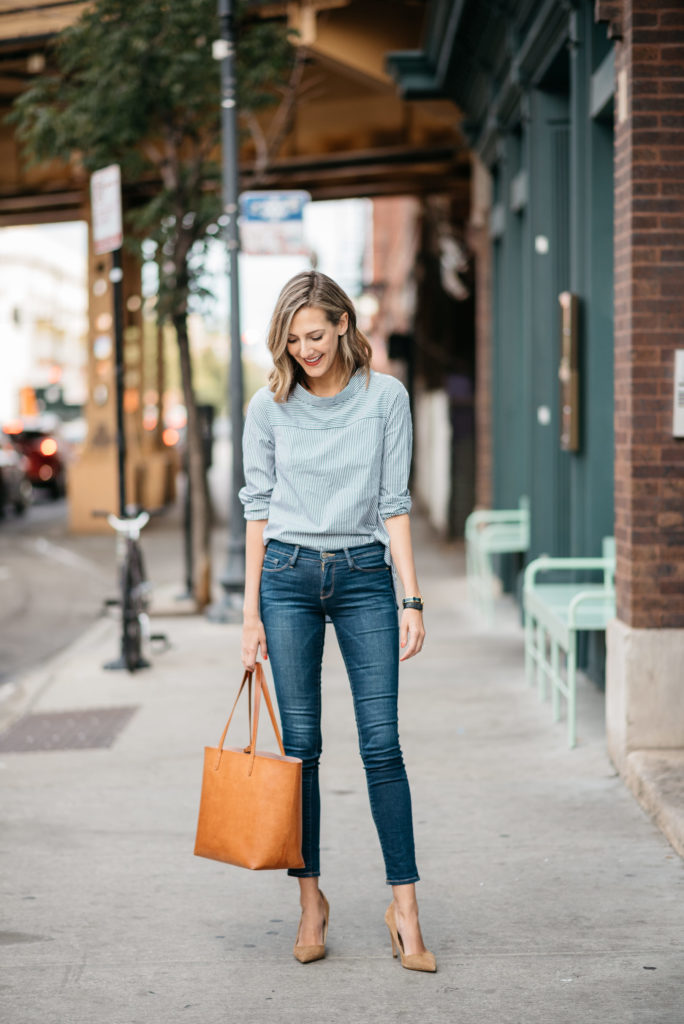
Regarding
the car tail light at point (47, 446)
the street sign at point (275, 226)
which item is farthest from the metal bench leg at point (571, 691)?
the car tail light at point (47, 446)

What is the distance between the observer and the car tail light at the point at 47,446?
30.7 metres

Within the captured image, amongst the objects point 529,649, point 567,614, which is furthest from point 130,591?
point 567,614

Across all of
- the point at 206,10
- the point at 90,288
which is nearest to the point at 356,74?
the point at 206,10

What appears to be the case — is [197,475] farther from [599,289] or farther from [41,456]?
[41,456]

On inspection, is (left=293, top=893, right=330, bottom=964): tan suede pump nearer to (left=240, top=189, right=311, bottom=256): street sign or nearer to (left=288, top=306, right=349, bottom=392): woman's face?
(left=288, top=306, right=349, bottom=392): woman's face

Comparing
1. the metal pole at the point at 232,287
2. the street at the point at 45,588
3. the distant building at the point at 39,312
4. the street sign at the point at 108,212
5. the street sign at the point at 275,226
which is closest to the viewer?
the street sign at the point at 108,212

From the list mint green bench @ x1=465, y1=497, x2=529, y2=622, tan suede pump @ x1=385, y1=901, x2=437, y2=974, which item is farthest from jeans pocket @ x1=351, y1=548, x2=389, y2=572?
mint green bench @ x1=465, y1=497, x2=529, y2=622

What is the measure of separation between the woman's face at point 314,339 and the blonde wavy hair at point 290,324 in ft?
0.05

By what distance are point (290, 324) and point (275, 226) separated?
7.84 metres

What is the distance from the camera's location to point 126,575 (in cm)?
880

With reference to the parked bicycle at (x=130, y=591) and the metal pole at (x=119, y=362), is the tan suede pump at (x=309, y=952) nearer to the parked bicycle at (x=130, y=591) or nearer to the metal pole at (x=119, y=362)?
the parked bicycle at (x=130, y=591)

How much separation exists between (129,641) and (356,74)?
977 centimetres

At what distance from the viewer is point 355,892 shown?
4699 millimetres

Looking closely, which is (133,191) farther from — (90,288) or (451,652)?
(451,652)
